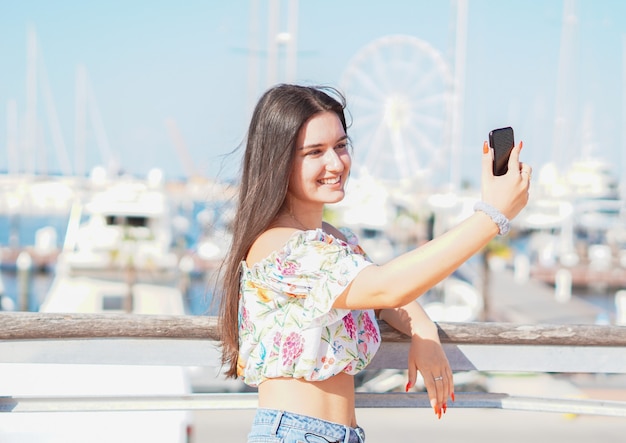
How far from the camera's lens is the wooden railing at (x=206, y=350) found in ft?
7.56

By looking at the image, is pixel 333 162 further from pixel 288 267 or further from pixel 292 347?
pixel 292 347

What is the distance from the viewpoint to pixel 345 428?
1.98 m

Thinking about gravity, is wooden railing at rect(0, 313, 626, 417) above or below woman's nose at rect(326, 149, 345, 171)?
below

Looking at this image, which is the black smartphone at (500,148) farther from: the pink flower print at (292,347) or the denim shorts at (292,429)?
the denim shorts at (292,429)

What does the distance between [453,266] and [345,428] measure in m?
0.53

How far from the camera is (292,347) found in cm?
194

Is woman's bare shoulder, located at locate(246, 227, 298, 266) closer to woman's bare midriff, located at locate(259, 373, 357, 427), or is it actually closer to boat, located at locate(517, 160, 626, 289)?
woman's bare midriff, located at locate(259, 373, 357, 427)

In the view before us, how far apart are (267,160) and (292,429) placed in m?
0.63

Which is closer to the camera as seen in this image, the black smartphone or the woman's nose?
the black smartphone

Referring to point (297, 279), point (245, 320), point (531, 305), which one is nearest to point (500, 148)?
point (297, 279)

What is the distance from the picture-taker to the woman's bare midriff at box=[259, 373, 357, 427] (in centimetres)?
196

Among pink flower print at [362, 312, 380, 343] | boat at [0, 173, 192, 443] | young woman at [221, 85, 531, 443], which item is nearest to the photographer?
young woman at [221, 85, 531, 443]

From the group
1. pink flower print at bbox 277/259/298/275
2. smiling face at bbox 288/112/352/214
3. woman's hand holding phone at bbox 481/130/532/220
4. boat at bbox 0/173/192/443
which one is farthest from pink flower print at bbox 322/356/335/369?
boat at bbox 0/173/192/443

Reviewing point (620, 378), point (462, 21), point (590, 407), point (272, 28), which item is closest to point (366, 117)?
point (462, 21)
